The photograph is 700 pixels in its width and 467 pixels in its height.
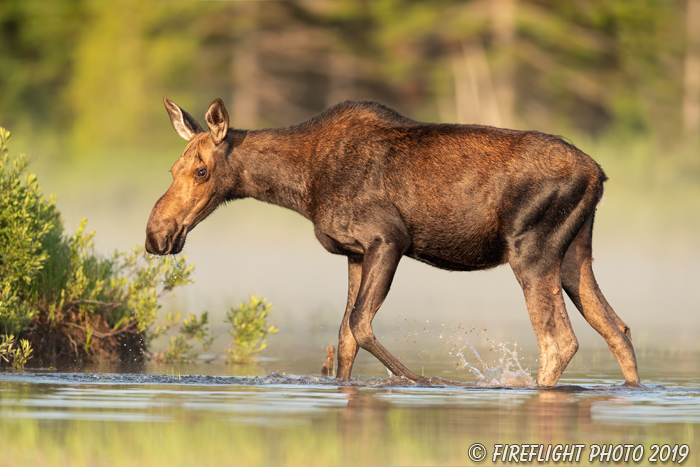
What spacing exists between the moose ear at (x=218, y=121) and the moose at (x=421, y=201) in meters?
0.01

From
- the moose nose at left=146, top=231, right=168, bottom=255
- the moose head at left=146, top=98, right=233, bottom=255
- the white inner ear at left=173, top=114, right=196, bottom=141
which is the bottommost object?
the moose nose at left=146, top=231, right=168, bottom=255

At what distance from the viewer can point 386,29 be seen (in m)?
40.3

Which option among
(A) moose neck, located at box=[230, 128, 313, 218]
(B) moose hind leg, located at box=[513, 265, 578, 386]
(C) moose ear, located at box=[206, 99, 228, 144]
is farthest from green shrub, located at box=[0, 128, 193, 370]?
(B) moose hind leg, located at box=[513, 265, 578, 386]

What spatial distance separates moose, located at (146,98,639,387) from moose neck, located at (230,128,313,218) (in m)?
0.01

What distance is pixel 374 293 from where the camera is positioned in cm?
1101

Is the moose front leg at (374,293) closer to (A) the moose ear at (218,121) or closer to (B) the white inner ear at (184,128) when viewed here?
(A) the moose ear at (218,121)

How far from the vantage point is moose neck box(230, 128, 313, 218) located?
38.0ft

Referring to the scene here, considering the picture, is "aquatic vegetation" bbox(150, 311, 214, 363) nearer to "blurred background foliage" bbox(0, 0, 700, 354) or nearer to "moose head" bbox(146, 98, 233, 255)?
"moose head" bbox(146, 98, 233, 255)

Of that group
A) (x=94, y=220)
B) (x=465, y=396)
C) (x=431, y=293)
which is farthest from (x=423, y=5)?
(x=465, y=396)

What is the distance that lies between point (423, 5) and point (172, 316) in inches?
1126

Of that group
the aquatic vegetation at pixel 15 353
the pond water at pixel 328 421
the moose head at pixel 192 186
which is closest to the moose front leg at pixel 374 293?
the pond water at pixel 328 421

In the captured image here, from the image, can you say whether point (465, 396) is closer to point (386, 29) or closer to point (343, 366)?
point (343, 366)

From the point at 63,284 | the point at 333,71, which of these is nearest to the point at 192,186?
the point at 63,284

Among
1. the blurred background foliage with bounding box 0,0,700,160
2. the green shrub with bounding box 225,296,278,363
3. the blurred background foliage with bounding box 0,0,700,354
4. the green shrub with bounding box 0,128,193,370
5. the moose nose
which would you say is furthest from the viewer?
the blurred background foliage with bounding box 0,0,700,160
